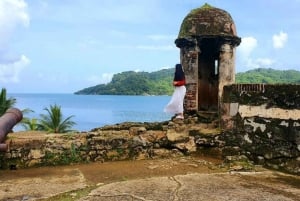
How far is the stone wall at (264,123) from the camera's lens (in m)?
6.53

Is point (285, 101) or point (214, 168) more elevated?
point (285, 101)

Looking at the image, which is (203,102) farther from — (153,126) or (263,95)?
(263,95)

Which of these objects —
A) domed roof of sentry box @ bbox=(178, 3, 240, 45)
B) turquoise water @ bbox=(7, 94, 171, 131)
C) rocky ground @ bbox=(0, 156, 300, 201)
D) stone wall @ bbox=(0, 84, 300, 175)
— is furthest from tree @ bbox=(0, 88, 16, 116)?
rocky ground @ bbox=(0, 156, 300, 201)

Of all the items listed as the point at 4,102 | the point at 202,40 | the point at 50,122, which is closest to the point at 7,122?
the point at 202,40

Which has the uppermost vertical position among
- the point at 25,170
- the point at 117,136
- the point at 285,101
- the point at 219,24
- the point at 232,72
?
the point at 219,24

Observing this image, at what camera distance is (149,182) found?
5.62m

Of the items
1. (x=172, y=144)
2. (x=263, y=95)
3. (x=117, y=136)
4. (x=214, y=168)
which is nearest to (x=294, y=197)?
(x=214, y=168)

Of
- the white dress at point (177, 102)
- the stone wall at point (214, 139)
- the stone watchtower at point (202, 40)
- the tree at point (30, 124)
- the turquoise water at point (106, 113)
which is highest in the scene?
the stone watchtower at point (202, 40)

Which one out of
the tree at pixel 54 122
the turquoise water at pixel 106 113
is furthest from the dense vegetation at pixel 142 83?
the tree at pixel 54 122

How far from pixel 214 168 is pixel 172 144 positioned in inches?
44.7

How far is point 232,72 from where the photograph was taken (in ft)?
28.5

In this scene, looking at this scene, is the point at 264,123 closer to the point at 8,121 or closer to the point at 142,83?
the point at 8,121

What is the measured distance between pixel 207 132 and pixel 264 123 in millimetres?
1135

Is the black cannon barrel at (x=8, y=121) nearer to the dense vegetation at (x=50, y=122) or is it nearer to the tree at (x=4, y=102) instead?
the tree at (x=4, y=102)
